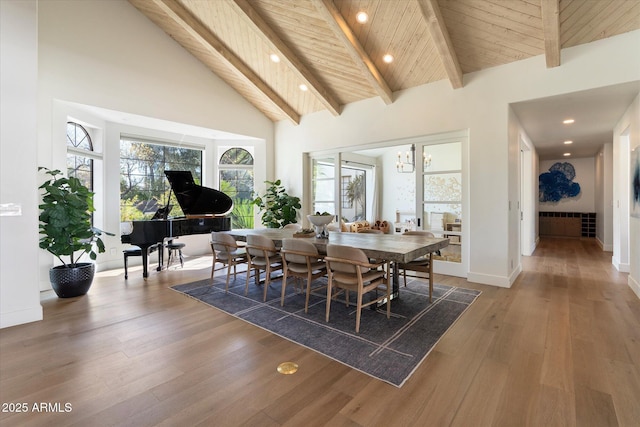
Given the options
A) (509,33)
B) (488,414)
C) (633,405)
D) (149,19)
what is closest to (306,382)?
(488,414)

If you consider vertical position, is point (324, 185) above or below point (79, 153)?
below

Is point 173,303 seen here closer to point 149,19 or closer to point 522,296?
point 522,296

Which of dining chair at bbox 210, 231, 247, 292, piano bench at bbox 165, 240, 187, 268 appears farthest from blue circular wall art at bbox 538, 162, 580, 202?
piano bench at bbox 165, 240, 187, 268

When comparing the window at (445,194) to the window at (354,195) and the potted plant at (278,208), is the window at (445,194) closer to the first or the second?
the window at (354,195)

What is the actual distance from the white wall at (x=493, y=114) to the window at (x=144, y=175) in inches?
183

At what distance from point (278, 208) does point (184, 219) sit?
7.79ft

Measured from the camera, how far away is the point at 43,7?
14.2 feet

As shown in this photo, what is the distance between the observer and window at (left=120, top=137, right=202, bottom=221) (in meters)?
6.29

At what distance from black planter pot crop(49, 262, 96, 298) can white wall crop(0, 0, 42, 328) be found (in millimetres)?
822

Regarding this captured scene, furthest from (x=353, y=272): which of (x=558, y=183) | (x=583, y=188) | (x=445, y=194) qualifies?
(x=583, y=188)

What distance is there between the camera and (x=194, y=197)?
5.53 m

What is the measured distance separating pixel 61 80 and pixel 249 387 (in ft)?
17.2

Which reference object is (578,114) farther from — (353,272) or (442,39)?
(353,272)

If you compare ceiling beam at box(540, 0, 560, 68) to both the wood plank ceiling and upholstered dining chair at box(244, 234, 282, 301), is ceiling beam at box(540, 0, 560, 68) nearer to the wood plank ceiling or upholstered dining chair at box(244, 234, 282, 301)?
the wood plank ceiling
